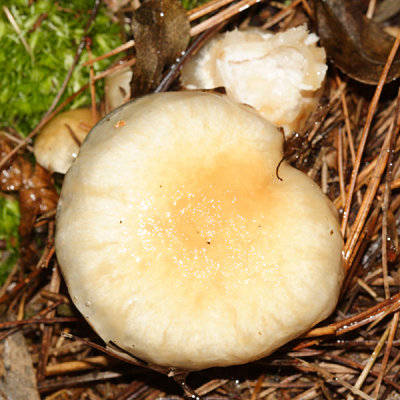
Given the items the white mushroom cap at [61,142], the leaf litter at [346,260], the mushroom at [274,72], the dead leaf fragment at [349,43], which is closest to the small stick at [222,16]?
the leaf litter at [346,260]

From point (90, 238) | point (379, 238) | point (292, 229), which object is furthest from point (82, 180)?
point (379, 238)

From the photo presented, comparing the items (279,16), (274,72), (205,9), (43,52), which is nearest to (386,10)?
(279,16)

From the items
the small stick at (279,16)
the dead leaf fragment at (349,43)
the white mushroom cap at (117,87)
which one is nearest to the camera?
the dead leaf fragment at (349,43)

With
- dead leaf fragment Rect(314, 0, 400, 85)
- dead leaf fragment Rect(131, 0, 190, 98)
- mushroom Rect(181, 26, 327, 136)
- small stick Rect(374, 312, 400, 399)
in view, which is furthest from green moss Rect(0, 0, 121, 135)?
→ small stick Rect(374, 312, 400, 399)

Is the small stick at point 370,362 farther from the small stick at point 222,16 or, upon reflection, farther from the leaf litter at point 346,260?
the small stick at point 222,16

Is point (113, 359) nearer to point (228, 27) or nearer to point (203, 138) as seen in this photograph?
point (203, 138)

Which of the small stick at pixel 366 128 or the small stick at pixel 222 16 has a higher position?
the small stick at pixel 222 16

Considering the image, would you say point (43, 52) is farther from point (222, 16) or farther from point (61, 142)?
point (222, 16)
